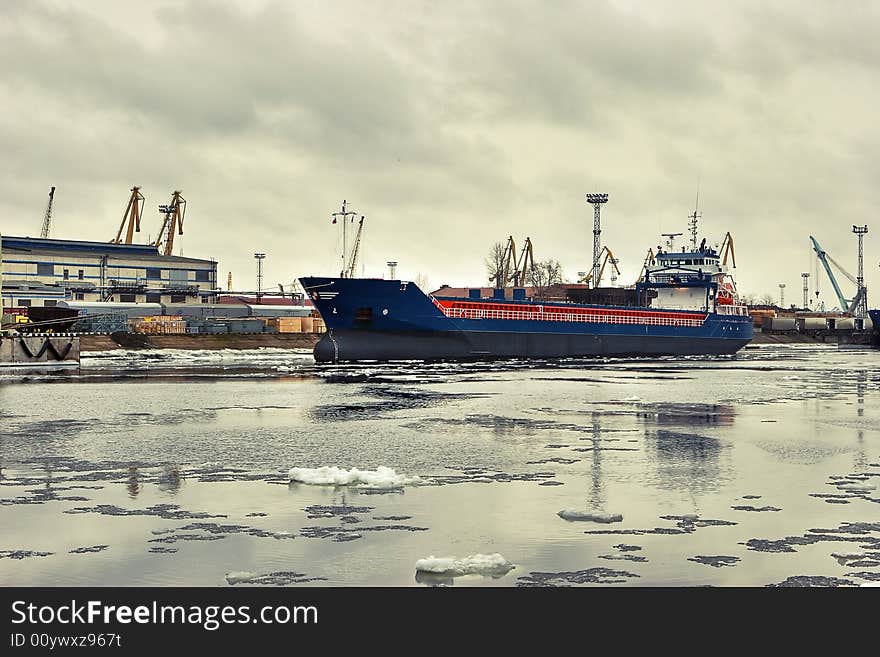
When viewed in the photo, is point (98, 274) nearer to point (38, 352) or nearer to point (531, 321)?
point (531, 321)

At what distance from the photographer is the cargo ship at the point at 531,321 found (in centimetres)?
6931

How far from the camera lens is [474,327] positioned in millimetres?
74250

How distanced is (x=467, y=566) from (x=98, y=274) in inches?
6482

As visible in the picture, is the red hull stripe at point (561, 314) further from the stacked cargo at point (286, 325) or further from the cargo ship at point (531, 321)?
the stacked cargo at point (286, 325)

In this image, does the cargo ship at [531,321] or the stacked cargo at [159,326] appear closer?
the cargo ship at [531,321]

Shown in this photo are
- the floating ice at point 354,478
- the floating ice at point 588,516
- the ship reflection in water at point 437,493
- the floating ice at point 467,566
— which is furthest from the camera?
the floating ice at point 354,478

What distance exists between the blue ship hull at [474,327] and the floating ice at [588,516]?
54812 mm

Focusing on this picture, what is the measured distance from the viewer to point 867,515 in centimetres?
1359

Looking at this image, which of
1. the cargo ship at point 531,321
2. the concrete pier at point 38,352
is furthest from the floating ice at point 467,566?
the cargo ship at point 531,321

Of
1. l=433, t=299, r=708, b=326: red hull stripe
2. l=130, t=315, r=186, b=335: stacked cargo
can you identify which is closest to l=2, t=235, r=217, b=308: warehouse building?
l=130, t=315, r=186, b=335: stacked cargo

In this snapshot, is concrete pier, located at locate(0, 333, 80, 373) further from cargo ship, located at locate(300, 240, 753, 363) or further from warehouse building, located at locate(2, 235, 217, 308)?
warehouse building, located at locate(2, 235, 217, 308)
